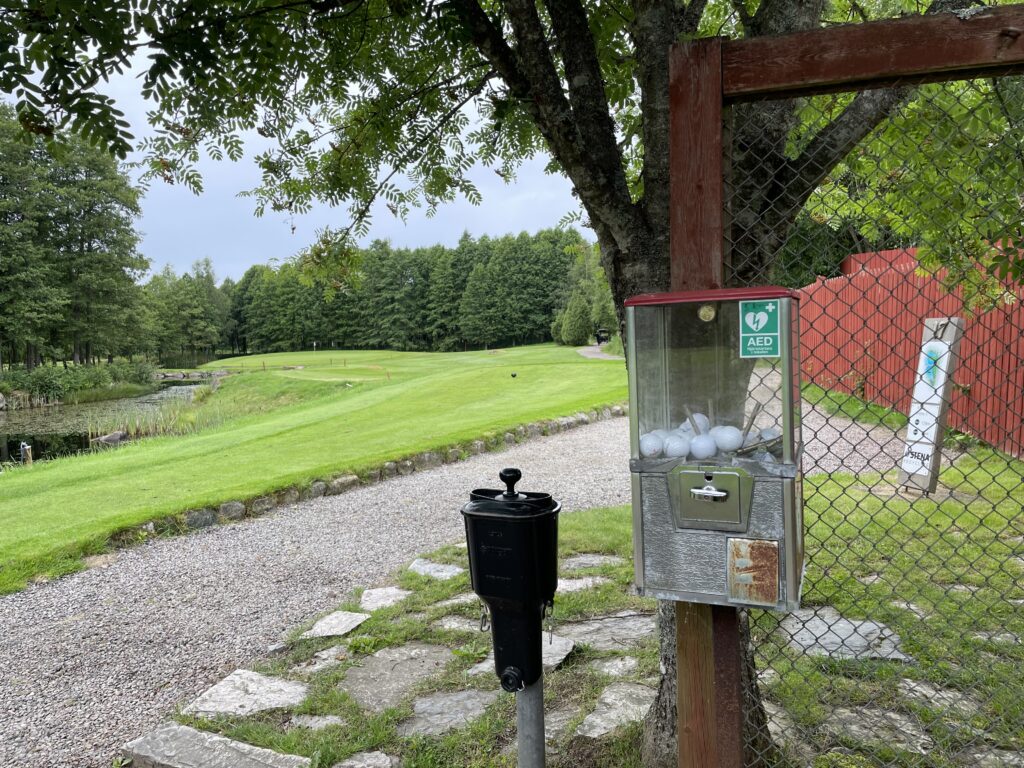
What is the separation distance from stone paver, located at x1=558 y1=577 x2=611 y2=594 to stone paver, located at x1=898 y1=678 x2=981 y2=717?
1.98m

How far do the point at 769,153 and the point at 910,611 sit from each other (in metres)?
2.96

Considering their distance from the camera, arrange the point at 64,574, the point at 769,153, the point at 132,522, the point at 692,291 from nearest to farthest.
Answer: the point at 692,291 → the point at 769,153 → the point at 64,574 → the point at 132,522

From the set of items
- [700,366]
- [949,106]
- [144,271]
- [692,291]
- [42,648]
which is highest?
[144,271]

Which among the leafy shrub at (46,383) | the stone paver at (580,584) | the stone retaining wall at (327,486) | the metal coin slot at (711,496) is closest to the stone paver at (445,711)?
the stone paver at (580,584)

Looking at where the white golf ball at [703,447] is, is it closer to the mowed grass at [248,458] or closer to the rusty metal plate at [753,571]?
the rusty metal plate at [753,571]

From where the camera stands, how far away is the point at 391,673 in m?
3.51

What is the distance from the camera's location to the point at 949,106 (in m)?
2.55

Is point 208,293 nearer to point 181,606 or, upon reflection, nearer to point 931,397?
point 181,606

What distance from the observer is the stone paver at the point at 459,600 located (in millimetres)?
4375

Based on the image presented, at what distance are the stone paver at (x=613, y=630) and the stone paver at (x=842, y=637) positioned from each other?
77cm

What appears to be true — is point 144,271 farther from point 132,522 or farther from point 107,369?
point 132,522

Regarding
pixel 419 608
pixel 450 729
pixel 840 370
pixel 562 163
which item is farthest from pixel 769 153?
pixel 840 370

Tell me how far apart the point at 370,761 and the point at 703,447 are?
6.63 feet

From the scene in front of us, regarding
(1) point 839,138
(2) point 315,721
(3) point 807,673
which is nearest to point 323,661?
(2) point 315,721
